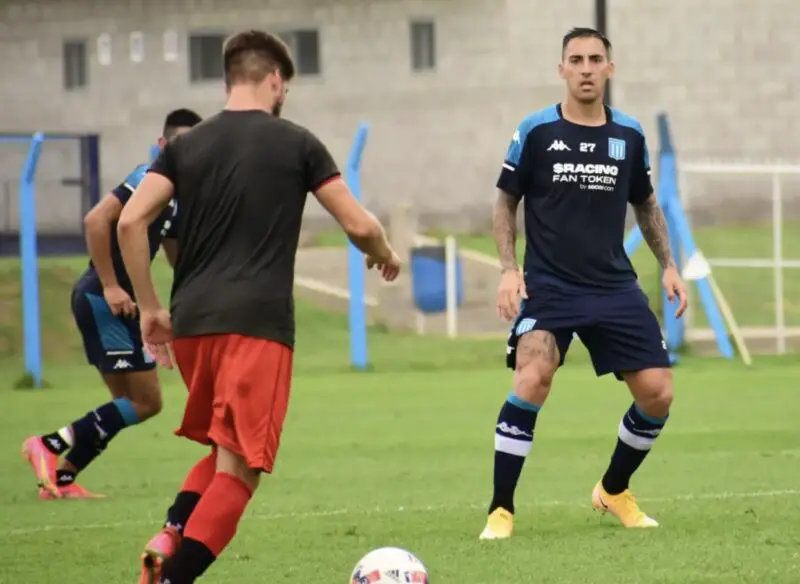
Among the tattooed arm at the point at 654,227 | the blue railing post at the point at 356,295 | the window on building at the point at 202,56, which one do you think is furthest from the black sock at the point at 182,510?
the window on building at the point at 202,56

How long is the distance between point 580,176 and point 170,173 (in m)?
2.59

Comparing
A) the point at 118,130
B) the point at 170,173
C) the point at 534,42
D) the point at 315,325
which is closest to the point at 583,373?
the point at 315,325

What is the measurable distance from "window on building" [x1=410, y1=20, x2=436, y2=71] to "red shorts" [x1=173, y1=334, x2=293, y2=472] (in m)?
29.5

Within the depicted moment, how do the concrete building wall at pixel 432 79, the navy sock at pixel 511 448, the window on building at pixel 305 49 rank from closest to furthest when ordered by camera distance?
1. the navy sock at pixel 511 448
2. the concrete building wall at pixel 432 79
3. the window on building at pixel 305 49

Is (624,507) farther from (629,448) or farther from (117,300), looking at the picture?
(117,300)

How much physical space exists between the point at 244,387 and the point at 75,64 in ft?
105

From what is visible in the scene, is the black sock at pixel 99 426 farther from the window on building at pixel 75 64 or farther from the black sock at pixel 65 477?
the window on building at pixel 75 64

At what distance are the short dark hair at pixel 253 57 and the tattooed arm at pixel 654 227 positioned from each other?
2.81 meters

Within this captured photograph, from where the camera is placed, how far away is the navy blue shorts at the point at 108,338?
10.6 m

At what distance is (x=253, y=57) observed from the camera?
6.60m

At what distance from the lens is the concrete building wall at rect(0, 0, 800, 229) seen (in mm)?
34750

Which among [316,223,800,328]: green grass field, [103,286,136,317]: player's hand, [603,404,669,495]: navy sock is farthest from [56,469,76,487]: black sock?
[316,223,800,328]: green grass field

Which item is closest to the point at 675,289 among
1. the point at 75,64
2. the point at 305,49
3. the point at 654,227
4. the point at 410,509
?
the point at 654,227

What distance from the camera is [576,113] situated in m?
8.65
